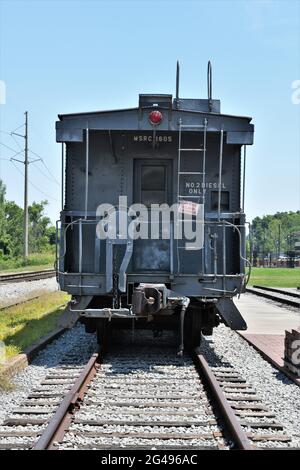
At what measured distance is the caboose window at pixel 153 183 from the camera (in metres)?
9.52

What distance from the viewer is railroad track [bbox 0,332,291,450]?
5117 mm

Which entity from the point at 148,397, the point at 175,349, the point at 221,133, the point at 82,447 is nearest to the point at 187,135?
the point at 221,133

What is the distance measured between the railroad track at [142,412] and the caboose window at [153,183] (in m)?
2.75

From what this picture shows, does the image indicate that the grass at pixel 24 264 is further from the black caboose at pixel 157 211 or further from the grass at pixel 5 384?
the grass at pixel 5 384

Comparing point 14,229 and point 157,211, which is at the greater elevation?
point 14,229

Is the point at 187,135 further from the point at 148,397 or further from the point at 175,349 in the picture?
the point at 148,397

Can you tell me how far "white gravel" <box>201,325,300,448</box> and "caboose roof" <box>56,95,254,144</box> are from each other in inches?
139

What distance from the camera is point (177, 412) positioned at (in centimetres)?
602

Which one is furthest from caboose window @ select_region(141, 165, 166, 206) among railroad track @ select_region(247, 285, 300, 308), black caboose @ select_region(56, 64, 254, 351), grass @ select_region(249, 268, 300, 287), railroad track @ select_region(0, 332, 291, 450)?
grass @ select_region(249, 268, 300, 287)

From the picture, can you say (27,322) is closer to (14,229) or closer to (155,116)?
(155,116)

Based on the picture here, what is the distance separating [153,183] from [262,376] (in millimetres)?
3596

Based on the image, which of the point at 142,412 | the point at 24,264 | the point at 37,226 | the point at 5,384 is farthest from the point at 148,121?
the point at 37,226

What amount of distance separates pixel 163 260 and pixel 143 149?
Result: 190 centimetres

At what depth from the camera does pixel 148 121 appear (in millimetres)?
9016
